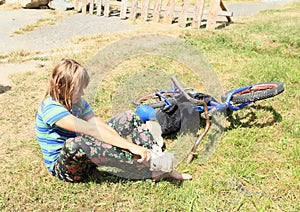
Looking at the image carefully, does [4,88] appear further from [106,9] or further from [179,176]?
[106,9]

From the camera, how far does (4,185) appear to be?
2.91 meters

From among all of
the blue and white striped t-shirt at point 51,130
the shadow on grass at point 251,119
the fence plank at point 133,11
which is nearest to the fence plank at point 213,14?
the fence plank at point 133,11

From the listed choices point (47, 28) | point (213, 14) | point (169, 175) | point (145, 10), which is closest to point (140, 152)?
point (169, 175)

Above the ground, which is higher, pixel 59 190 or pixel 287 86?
pixel 287 86

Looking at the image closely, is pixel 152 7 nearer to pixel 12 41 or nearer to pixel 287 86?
pixel 12 41

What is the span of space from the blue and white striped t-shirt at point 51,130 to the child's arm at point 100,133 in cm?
5

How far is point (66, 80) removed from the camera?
2553mm

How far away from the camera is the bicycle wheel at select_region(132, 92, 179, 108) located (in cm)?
396

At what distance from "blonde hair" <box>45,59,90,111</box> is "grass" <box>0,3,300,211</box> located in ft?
2.62

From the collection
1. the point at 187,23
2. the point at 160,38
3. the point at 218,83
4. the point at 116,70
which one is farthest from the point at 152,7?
the point at 218,83

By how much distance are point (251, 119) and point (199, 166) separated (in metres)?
1.13

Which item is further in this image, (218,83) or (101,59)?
(101,59)

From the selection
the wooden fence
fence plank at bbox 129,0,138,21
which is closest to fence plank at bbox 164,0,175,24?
the wooden fence

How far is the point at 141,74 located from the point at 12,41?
4.08 m
